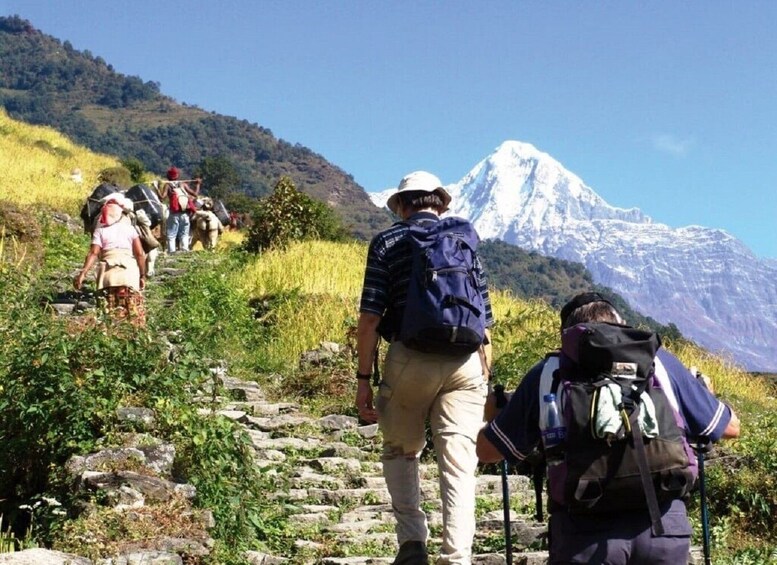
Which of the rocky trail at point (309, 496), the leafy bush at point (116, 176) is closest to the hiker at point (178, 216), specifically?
the rocky trail at point (309, 496)

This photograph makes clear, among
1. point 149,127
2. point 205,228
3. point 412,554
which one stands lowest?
point 412,554

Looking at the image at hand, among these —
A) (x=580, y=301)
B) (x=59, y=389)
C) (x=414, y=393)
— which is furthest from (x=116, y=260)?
(x=580, y=301)

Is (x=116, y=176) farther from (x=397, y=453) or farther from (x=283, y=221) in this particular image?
(x=397, y=453)

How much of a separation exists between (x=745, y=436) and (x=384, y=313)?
458 cm

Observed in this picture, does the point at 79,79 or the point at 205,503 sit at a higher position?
the point at 79,79

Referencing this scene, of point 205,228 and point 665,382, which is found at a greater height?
point 205,228

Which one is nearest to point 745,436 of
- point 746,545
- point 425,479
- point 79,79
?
point 746,545

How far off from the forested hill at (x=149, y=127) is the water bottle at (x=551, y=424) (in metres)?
134

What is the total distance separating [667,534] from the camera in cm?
301

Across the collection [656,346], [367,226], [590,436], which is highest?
[367,226]

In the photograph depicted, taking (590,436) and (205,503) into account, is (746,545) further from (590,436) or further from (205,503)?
(590,436)

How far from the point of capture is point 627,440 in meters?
3.00

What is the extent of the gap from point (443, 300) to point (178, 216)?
15679 mm

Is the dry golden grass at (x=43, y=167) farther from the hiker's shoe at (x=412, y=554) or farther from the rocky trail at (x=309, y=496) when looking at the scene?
the hiker's shoe at (x=412, y=554)
